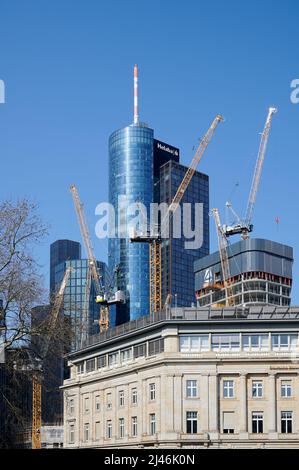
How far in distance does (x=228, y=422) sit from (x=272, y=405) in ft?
22.5

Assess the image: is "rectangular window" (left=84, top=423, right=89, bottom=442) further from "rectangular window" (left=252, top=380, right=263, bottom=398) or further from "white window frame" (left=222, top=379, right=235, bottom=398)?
"rectangular window" (left=252, top=380, right=263, bottom=398)

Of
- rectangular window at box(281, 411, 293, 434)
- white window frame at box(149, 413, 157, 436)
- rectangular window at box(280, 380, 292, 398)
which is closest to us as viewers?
rectangular window at box(281, 411, 293, 434)

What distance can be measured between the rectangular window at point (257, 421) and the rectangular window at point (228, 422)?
3029mm

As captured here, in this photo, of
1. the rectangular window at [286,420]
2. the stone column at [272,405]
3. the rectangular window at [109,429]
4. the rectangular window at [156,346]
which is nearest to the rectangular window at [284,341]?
the stone column at [272,405]

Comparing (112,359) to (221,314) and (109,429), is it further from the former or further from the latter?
(221,314)

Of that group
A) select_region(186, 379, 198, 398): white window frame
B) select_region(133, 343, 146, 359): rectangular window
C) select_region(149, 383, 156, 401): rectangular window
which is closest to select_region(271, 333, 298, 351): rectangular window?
select_region(186, 379, 198, 398): white window frame

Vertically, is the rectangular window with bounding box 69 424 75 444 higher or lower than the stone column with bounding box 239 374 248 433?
lower

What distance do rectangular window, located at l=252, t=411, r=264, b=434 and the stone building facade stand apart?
0.14 m

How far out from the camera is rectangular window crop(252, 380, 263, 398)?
13388 cm

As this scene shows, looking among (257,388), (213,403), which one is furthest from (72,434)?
(257,388)

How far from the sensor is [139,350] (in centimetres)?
14738

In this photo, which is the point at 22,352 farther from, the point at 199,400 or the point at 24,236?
the point at 199,400
